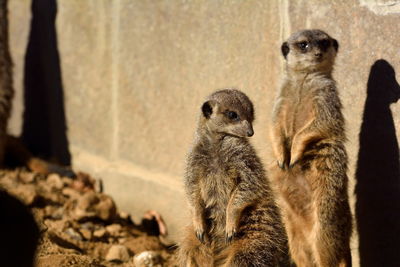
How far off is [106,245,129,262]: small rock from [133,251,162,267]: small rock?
6cm

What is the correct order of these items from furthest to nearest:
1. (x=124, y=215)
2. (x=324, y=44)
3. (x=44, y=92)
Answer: (x=44, y=92)
(x=124, y=215)
(x=324, y=44)

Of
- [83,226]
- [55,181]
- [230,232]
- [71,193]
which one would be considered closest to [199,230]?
[230,232]

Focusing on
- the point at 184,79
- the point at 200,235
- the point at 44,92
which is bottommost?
the point at 44,92

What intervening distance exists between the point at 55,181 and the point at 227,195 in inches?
85.4

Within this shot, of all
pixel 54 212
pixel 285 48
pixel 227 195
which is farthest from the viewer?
pixel 54 212

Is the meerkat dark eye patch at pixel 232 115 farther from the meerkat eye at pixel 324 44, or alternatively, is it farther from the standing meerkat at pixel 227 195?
the meerkat eye at pixel 324 44

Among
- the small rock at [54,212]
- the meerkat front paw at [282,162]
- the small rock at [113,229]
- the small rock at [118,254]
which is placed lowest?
the small rock at [113,229]

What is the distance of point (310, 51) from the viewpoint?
140 inches

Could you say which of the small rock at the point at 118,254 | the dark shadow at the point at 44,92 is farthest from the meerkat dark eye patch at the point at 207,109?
the dark shadow at the point at 44,92

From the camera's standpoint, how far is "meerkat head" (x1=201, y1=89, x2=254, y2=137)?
322 cm

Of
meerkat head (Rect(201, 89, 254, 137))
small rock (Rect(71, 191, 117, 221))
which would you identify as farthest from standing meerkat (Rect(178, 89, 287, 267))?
small rock (Rect(71, 191, 117, 221))

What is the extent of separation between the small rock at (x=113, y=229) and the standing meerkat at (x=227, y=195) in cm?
106

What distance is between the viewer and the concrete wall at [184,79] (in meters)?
3.48

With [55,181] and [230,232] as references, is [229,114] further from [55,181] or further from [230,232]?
[55,181]
